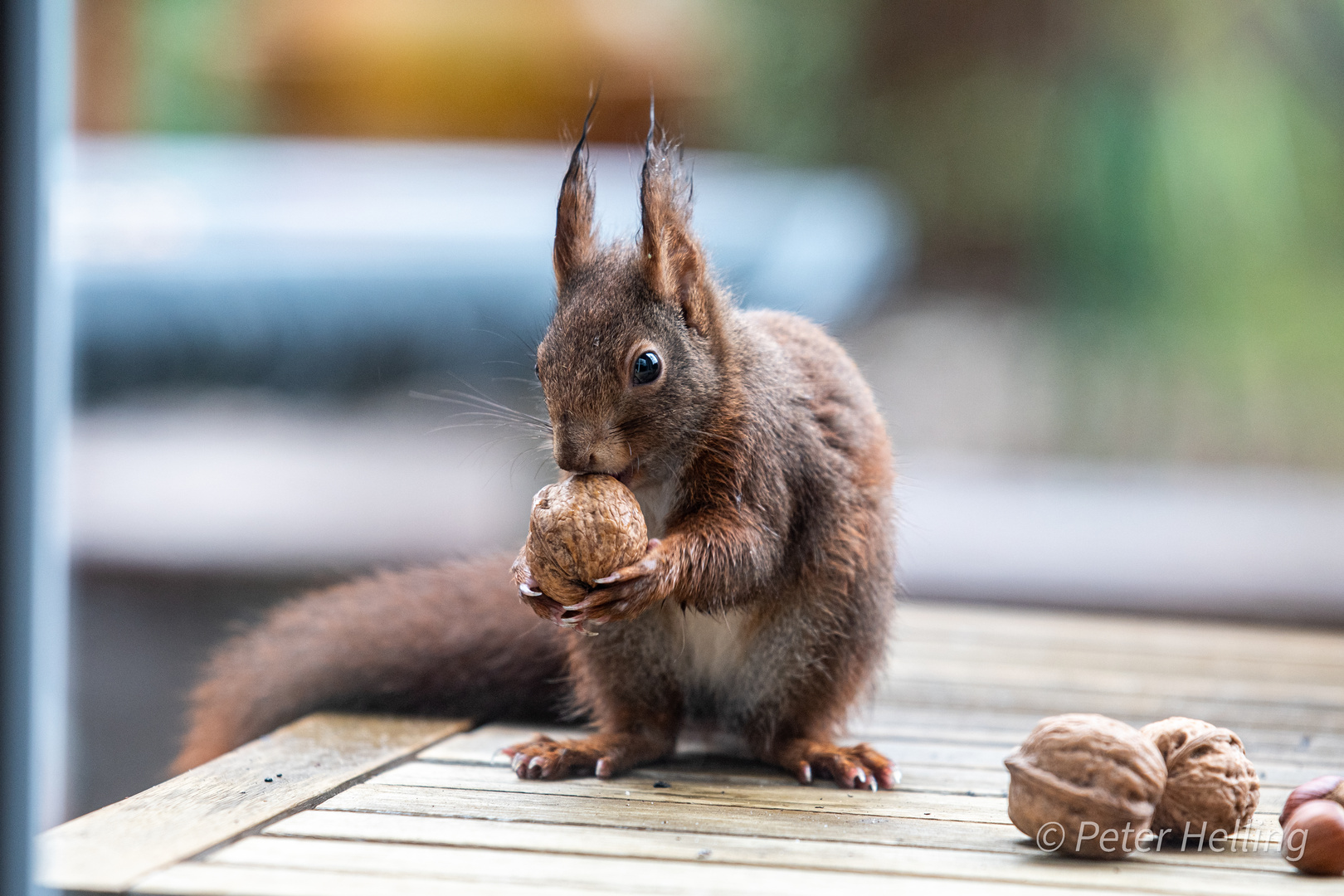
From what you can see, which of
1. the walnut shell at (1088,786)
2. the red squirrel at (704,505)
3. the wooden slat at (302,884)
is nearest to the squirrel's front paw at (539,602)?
the red squirrel at (704,505)

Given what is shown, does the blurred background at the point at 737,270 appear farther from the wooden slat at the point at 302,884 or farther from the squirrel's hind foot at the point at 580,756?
the wooden slat at the point at 302,884

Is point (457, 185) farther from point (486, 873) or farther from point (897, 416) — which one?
point (486, 873)

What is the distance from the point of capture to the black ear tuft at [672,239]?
1.24m

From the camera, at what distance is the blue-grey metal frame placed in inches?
22.9

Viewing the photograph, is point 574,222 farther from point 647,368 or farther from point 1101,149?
point 1101,149

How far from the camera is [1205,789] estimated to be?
106 cm

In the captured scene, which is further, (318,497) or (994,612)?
(318,497)

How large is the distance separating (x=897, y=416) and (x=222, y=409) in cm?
225

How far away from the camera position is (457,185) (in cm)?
384

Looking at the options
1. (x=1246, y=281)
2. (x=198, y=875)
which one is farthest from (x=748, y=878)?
(x=1246, y=281)

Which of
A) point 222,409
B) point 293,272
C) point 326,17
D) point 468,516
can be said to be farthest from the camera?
point 326,17

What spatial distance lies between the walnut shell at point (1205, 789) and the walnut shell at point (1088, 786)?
0.02 m

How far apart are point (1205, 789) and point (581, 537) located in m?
0.53

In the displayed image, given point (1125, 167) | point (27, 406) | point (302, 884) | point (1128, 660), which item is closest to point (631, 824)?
point (302, 884)
